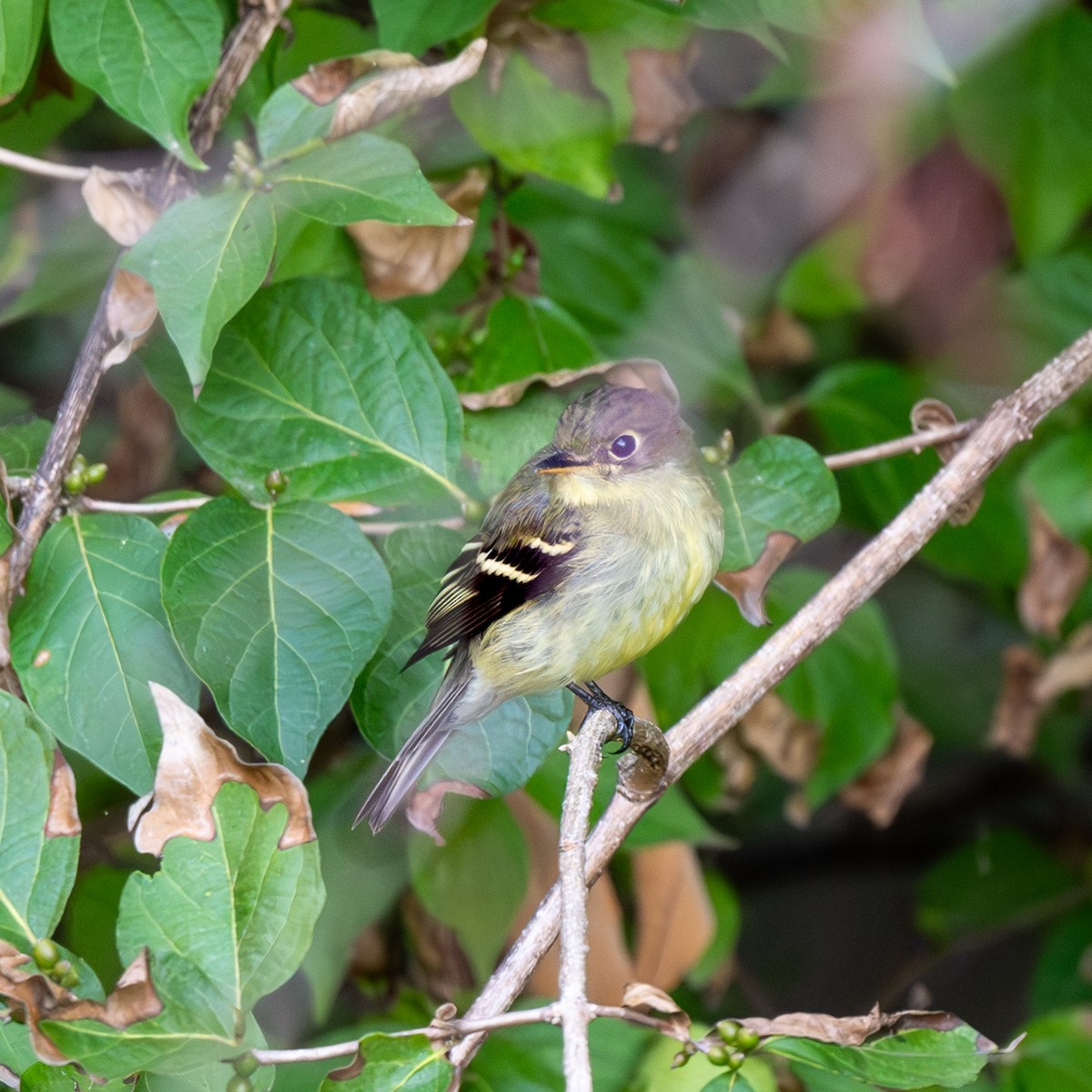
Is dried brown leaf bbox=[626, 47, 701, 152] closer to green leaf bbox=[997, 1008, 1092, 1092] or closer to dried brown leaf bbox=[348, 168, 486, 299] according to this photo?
dried brown leaf bbox=[348, 168, 486, 299]

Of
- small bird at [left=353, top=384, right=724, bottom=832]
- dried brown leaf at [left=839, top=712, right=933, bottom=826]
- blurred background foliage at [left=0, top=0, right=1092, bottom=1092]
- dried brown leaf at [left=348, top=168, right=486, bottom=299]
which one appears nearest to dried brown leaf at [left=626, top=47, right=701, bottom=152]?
blurred background foliage at [left=0, top=0, right=1092, bottom=1092]

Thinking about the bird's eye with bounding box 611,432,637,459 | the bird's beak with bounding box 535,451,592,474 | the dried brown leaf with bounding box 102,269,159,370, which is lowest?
the bird's beak with bounding box 535,451,592,474

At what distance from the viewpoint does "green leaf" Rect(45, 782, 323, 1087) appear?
1.29 metres

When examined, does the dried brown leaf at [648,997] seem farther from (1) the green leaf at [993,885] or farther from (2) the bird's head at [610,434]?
(1) the green leaf at [993,885]

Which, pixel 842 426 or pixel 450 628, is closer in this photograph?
pixel 450 628

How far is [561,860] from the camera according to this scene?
1.17 metres

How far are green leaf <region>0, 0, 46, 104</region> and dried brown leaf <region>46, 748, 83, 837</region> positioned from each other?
790mm

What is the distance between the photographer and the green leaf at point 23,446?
1658 mm

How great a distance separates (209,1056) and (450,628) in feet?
1.68

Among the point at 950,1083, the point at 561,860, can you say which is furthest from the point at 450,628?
the point at 950,1083

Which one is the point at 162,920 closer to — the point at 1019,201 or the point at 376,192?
the point at 376,192

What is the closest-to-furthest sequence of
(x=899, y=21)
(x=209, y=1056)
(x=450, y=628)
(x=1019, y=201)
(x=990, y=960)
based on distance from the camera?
1. (x=209, y=1056)
2. (x=450, y=628)
3. (x=899, y=21)
4. (x=1019, y=201)
5. (x=990, y=960)

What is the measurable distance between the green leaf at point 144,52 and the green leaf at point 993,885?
2.48 meters

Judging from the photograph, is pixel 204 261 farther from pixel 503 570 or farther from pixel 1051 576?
pixel 1051 576
